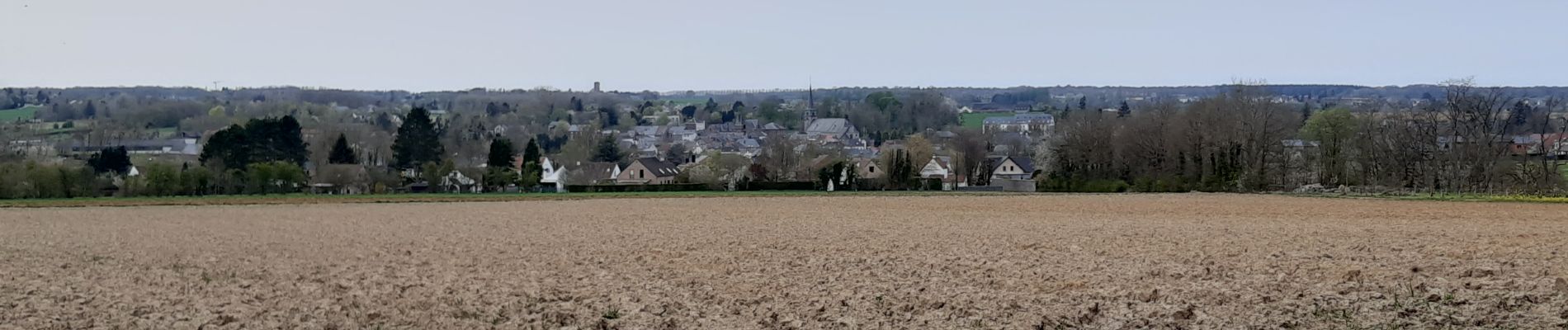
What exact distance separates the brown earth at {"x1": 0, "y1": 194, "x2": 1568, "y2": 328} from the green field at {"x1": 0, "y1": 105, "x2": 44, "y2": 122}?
153929 millimetres

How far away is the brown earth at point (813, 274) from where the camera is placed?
13.2m

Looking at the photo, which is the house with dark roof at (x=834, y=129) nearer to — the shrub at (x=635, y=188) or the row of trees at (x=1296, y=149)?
the row of trees at (x=1296, y=149)

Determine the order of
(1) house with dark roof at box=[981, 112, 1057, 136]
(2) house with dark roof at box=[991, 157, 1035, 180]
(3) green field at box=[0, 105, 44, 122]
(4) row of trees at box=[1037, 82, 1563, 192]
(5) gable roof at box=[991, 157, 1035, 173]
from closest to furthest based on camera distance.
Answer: (4) row of trees at box=[1037, 82, 1563, 192]
(2) house with dark roof at box=[991, 157, 1035, 180]
(5) gable roof at box=[991, 157, 1035, 173]
(1) house with dark roof at box=[981, 112, 1057, 136]
(3) green field at box=[0, 105, 44, 122]

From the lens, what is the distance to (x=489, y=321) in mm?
13758

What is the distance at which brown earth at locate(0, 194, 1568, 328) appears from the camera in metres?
13.2

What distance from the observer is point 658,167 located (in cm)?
9075

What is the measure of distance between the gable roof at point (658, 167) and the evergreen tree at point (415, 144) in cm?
1403

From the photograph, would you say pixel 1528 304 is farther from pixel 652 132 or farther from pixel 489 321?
pixel 652 132

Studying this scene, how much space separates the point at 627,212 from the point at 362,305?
1043 inches

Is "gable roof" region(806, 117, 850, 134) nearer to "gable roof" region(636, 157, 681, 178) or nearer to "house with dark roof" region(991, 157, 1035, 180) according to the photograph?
"house with dark roof" region(991, 157, 1035, 180)

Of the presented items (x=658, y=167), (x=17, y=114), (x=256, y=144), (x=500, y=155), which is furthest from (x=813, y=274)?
(x=17, y=114)

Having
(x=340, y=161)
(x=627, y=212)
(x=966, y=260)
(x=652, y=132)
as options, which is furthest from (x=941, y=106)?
(x=966, y=260)

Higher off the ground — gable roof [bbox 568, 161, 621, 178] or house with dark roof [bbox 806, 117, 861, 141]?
house with dark roof [bbox 806, 117, 861, 141]

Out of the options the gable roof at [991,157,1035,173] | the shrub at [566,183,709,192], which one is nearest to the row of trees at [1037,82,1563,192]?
the gable roof at [991,157,1035,173]
